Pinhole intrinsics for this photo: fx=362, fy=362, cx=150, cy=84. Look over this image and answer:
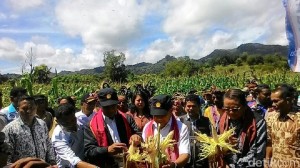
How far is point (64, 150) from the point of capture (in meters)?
3.67

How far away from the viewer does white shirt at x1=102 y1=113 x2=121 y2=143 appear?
12.7 ft

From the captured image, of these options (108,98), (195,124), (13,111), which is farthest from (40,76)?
(108,98)

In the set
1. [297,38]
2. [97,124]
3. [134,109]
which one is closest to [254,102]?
[134,109]

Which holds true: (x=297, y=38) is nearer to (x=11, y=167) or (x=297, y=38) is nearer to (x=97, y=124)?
(x=97, y=124)

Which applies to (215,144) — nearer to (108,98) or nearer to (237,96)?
(237,96)

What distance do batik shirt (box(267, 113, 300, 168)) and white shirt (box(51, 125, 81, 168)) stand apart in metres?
2.34

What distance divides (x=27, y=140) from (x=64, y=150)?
2.10ft

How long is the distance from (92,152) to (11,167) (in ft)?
7.24

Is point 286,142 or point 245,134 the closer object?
point 245,134

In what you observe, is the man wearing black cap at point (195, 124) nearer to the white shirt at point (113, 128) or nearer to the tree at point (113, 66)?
the white shirt at point (113, 128)

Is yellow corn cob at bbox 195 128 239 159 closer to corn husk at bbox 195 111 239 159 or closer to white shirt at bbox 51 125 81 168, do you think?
corn husk at bbox 195 111 239 159

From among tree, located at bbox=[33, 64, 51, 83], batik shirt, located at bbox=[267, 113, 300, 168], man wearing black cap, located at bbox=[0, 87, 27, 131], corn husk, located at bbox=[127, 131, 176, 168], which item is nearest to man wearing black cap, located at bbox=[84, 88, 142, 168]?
corn husk, located at bbox=[127, 131, 176, 168]

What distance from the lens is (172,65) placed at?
70.6 meters

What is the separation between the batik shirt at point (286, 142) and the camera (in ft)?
13.6
